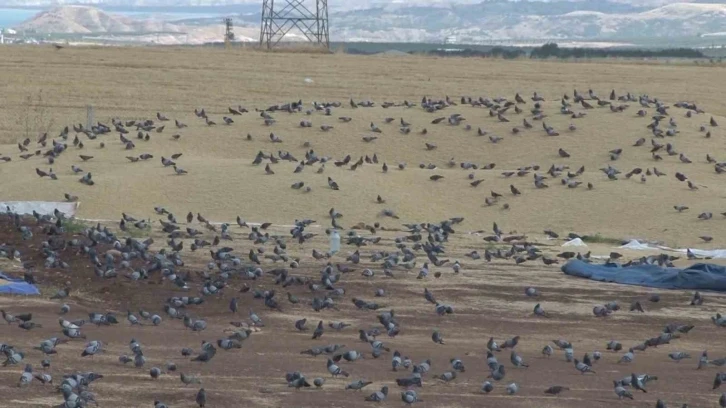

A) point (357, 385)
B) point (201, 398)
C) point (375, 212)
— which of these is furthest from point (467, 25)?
point (201, 398)

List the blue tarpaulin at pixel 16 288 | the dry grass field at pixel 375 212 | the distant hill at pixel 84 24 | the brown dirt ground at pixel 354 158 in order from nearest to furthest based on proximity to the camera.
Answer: the dry grass field at pixel 375 212 → the blue tarpaulin at pixel 16 288 → the brown dirt ground at pixel 354 158 → the distant hill at pixel 84 24

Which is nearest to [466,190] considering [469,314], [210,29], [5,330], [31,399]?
[469,314]

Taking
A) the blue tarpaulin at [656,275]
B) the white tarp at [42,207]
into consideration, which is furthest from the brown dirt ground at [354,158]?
the blue tarpaulin at [656,275]

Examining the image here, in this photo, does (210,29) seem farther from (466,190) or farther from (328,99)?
(466,190)

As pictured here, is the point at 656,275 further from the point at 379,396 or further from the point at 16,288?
the point at 16,288

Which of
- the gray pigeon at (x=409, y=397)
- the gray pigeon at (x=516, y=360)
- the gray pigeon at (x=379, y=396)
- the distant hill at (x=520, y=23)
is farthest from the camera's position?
the distant hill at (x=520, y=23)

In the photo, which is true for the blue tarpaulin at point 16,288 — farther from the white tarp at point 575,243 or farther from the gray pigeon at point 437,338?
the white tarp at point 575,243
